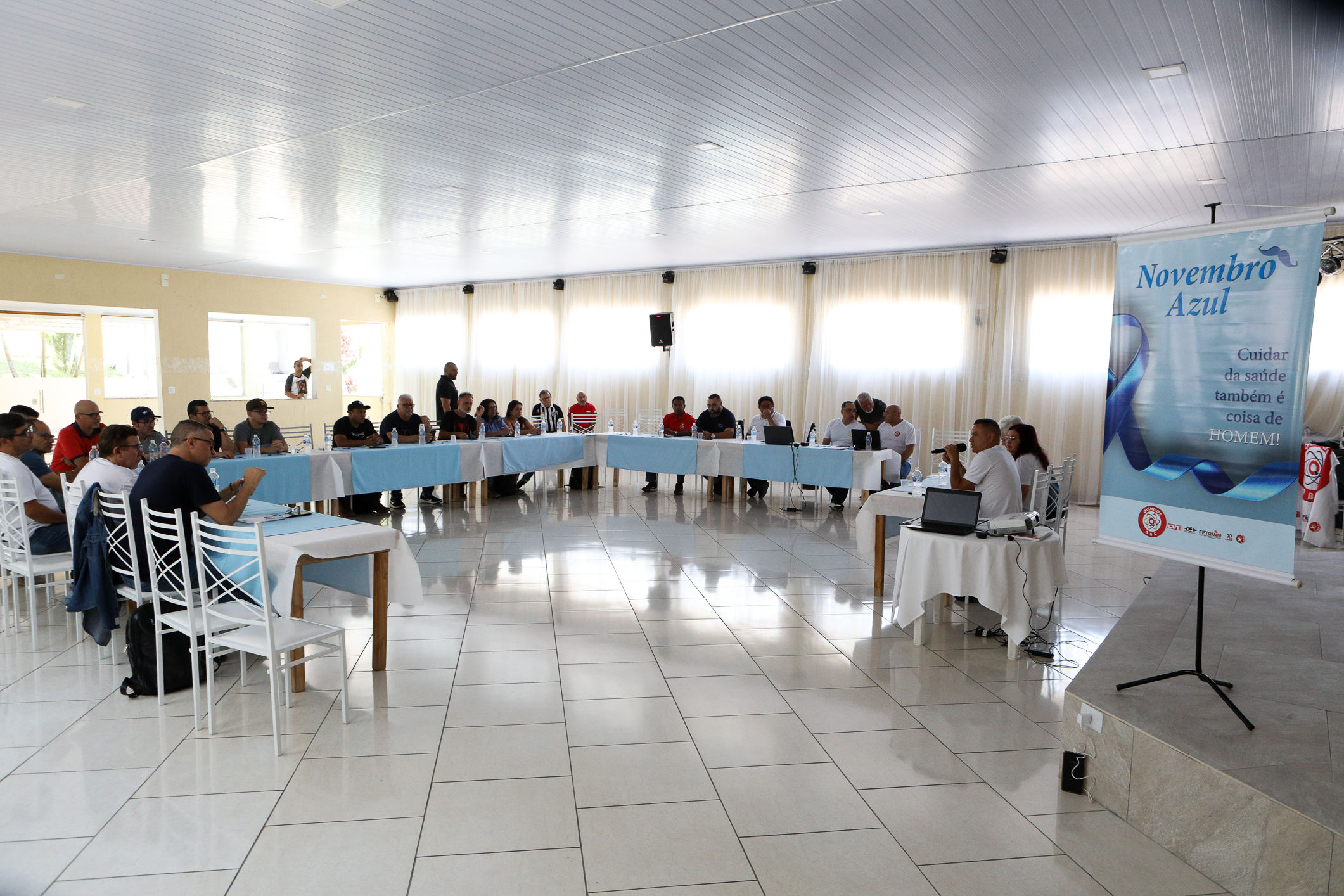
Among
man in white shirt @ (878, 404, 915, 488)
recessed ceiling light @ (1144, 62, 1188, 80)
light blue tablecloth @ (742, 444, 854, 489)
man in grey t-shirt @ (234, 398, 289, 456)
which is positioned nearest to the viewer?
recessed ceiling light @ (1144, 62, 1188, 80)

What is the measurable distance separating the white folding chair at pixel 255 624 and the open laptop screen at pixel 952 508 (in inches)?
121

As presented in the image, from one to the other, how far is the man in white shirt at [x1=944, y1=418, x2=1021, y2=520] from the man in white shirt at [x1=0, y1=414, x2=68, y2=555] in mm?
5235

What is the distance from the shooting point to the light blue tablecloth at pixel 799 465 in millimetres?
8180

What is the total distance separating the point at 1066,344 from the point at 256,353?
13.8 metres

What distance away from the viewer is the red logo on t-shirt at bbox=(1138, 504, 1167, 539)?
3.12 metres

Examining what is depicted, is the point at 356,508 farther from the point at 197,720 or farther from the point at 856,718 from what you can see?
the point at 856,718

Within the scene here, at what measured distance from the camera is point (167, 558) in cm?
370

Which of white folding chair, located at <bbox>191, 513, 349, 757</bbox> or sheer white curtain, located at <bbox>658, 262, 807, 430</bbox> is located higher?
sheer white curtain, located at <bbox>658, 262, 807, 430</bbox>

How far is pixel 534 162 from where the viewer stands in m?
6.24

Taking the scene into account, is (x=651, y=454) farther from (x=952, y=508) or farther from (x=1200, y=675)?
(x=1200, y=675)

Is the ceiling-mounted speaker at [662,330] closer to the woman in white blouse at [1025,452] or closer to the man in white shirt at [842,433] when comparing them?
the man in white shirt at [842,433]

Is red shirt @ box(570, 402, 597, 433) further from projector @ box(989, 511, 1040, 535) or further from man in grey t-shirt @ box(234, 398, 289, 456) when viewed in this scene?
projector @ box(989, 511, 1040, 535)

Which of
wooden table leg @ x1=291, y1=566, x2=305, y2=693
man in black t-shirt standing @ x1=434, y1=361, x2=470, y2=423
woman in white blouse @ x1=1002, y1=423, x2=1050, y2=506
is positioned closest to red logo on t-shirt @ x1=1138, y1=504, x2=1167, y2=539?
woman in white blouse @ x1=1002, y1=423, x2=1050, y2=506

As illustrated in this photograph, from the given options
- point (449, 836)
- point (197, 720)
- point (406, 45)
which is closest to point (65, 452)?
point (197, 720)
